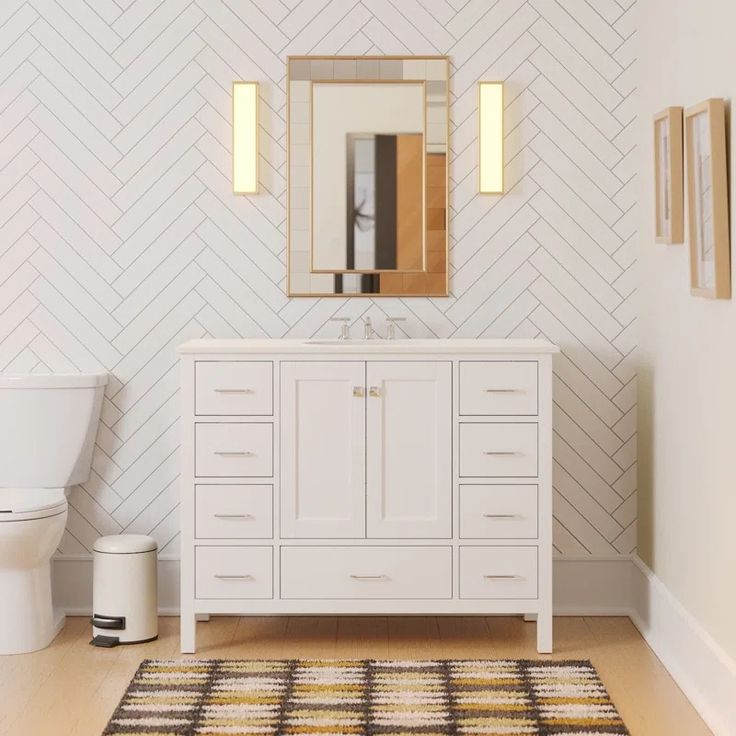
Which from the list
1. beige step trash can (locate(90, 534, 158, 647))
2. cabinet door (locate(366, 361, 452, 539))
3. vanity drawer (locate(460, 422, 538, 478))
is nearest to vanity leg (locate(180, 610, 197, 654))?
beige step trash can (locate(90, 534, 158, 647))

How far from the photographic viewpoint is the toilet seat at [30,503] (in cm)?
362

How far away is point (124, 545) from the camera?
3836 millimetres

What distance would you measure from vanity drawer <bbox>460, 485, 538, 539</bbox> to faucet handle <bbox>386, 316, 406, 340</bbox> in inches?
23.8

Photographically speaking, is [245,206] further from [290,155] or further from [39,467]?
[39,467]

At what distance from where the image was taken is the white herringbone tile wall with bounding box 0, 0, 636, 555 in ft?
13.3

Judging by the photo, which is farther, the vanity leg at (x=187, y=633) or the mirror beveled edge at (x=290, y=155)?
the mirror beveled edge at (x=290, y=155)

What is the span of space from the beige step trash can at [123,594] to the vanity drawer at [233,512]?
0.29 metres

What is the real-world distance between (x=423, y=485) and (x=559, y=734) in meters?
0.94

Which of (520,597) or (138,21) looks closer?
(520,597)

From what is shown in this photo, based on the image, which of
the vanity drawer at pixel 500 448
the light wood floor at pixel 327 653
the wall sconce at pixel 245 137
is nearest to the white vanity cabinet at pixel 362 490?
the vanity drawer at pixel 500 448

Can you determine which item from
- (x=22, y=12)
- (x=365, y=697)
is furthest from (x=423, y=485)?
(x=22, y=12)

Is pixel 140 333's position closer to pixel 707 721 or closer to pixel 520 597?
pixel 520 597

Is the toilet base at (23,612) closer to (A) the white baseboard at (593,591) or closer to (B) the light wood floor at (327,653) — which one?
(B) the light wood floor at (327,653)

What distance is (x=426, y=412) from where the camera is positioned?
3.67 metres
